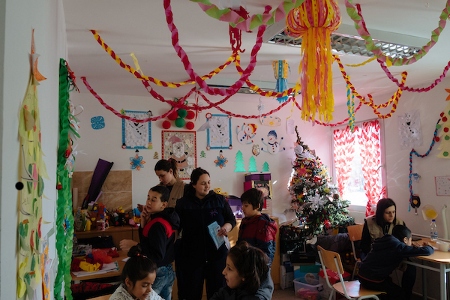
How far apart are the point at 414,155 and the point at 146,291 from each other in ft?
12.1

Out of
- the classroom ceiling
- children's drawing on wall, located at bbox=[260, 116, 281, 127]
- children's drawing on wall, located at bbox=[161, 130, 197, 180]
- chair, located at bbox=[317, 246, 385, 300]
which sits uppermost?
the classroom ceiling

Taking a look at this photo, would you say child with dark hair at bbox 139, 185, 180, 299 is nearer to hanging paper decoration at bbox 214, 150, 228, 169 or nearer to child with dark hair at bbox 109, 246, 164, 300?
child with dark hair at bbox 109, 246, 164, 300

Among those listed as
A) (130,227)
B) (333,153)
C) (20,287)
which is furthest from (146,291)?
(333,153)

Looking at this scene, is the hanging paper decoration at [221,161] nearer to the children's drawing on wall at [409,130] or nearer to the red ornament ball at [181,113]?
the red ornament ball at [181,113]

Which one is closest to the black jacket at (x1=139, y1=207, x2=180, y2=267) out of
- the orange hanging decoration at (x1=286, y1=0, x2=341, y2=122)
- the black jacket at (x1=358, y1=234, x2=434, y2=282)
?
the orange hanging decoration at (x1=286, y1=0, x2=341, y2=122)

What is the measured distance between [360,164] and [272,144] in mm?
1274

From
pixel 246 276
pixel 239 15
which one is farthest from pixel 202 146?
pixel 239 15

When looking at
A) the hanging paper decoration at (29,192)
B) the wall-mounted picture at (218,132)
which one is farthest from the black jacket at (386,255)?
the hanging paper decoration at (29,192)

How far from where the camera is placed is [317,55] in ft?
6.31

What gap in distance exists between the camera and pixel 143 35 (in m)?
2.72

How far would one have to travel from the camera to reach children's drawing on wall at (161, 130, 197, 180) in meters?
4.82

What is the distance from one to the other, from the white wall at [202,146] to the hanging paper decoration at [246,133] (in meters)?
0.07

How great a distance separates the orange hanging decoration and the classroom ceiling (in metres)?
0.40

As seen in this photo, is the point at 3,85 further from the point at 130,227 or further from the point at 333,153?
the point at 333,153
